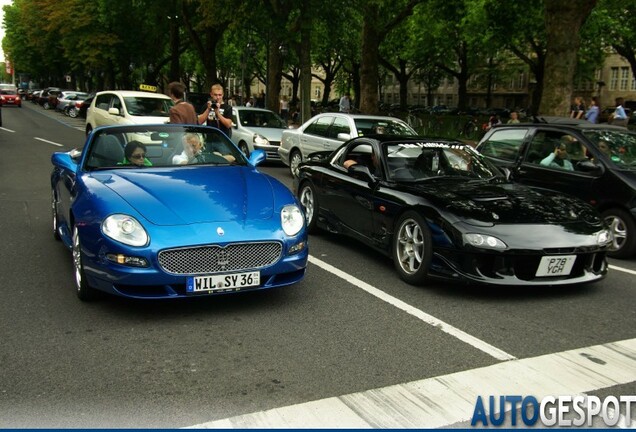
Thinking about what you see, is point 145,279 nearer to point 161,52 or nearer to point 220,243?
point 220,243

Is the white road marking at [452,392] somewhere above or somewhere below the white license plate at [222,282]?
below

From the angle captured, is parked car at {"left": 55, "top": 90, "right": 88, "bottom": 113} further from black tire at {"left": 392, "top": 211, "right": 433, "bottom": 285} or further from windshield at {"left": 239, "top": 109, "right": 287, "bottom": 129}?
black tire at {"left": 392, "top": 211, "right": 433, "bottom": 285}

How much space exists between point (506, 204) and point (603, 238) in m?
0.90

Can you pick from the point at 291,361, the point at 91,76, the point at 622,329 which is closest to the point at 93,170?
the point at 291,361

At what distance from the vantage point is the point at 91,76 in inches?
2847

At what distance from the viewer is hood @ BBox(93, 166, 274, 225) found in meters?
4.87

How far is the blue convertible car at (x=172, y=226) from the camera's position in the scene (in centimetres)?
460

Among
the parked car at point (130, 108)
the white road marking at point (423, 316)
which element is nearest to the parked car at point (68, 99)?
the parked car at point (130, 108)

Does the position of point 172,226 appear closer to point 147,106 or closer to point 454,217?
point 454,217

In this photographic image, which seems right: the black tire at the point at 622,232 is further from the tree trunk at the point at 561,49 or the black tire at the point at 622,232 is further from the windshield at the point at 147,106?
the windshield at the point at 147,106

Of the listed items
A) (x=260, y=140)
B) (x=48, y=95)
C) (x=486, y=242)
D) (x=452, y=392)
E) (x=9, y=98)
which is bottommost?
(x=452, y=392)

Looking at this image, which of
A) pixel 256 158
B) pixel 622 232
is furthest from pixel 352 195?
pixel 622 232

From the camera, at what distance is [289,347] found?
4.31 m

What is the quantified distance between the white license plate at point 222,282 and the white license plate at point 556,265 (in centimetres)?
242
